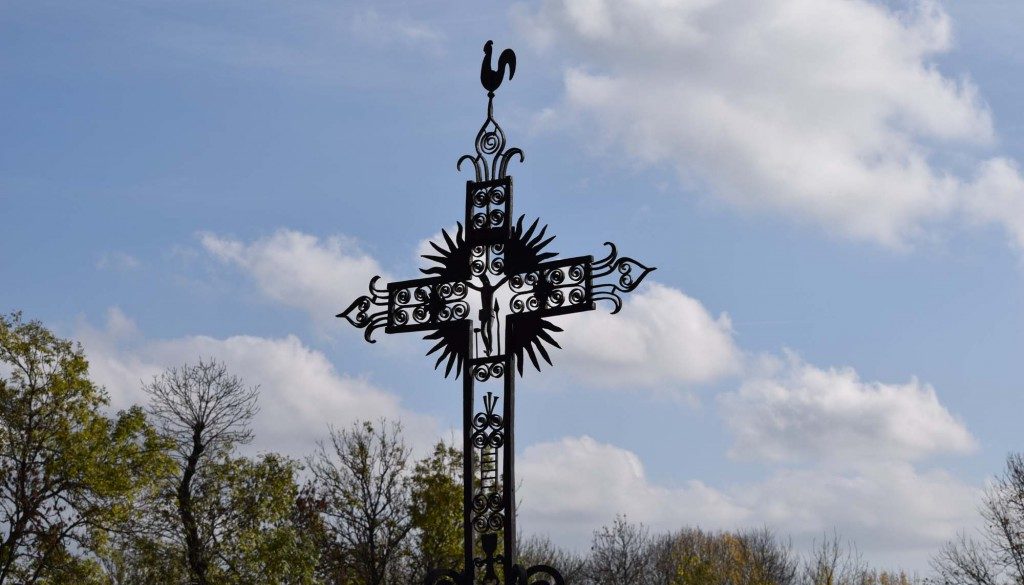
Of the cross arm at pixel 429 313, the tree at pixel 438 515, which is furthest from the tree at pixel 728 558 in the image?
the cross arm at pixel 429 313

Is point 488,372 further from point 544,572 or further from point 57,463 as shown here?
point 57,463

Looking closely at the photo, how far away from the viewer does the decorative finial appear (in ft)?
26.9

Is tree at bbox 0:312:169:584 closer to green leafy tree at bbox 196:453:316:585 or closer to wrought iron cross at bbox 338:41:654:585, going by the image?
green leafy tree at bbox 196:453:316:585

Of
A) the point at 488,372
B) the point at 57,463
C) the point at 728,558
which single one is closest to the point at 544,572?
the point at 488,372

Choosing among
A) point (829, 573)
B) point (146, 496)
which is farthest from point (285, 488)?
point (829, 573)

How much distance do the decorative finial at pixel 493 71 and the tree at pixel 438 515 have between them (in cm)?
1537

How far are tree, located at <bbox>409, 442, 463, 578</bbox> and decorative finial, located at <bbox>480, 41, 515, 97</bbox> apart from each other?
15372mm

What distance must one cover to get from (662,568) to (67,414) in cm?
3227

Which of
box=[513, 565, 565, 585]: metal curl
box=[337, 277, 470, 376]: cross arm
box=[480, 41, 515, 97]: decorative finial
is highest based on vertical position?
box=[480, 41, 515, 97]: decorative finial

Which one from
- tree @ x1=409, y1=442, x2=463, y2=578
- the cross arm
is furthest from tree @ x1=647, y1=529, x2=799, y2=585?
the cross arm

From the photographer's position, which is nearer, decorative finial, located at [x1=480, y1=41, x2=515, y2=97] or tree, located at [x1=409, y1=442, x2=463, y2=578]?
decorative finial, located at [x1=480, y1=41, x2=515, y2=97]

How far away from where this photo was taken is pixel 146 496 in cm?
2170

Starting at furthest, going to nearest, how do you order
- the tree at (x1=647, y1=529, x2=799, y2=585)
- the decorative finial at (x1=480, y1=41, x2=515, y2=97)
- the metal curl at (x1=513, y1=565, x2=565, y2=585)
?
the tree at (x1=647, y1=529, x2=799, y2=585)
the decorative finial at (x1=480, y1=41, x2=515, y2=97)
the metal curl at (x1=513, y1=565, x2=565, y2=585)

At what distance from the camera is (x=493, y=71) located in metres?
8.26
